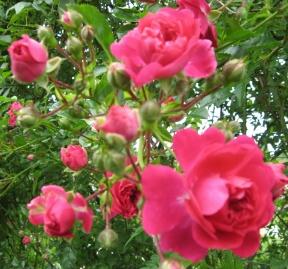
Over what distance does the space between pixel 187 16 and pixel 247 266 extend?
1185 mm

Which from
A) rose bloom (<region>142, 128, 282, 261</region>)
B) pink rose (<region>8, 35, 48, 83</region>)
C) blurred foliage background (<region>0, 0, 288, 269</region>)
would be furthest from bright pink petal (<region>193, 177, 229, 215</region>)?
blurred foliage background (<region>0, 0, 288, 269</region>)

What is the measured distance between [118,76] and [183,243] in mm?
196

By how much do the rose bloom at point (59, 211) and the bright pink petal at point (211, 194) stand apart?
0.15 m

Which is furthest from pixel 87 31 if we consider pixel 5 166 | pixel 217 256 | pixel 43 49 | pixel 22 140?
pixel 5 166

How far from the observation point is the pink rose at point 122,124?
0.58m

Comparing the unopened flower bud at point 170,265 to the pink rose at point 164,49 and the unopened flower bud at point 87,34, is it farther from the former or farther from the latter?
the unopened flower bud at point 87,34

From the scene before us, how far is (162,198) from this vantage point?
0.58 meters

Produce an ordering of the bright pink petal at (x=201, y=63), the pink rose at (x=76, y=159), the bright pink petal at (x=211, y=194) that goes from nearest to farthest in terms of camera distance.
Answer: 1. the bright pink petal at (x=211, y=194)
2. the bright pink petal at (x=201, y=63)
3. the pink rose at (x=76, y=159)

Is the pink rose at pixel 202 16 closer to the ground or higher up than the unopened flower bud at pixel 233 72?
higher up

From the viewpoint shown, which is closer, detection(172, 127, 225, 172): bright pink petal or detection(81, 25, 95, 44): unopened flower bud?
detection(172, 127, 225, 172): bright pink petal

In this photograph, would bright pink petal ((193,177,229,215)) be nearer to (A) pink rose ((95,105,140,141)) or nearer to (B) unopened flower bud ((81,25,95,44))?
(A) pink rose ((95,105,140,141))

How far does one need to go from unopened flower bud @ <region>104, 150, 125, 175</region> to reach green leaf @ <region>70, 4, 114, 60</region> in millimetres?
248

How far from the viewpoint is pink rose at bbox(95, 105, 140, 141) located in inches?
22.9

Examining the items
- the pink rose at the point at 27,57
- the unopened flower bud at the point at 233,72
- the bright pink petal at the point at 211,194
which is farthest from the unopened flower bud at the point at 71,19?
the bright pink petal at the point at 211,194
